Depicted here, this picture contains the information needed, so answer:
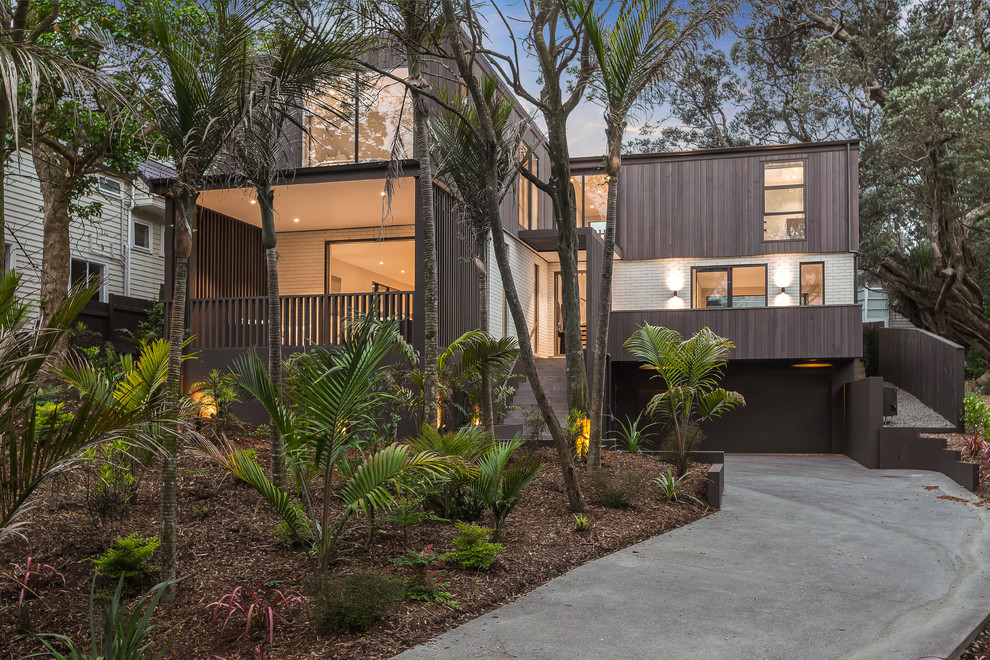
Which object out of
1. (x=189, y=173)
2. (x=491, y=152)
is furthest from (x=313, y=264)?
(x=189, y=173)

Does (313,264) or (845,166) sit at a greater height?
(845,166)

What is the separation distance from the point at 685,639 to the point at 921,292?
2142 centimetres

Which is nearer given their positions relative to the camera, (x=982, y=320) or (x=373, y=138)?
(x=373, y=138)

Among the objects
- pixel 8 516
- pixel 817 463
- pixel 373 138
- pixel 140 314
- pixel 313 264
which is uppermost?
pixel 373 138

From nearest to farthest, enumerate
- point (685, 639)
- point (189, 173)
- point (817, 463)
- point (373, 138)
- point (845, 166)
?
point (685, 639)
point (189, 173)
point (373, 138)
point (817, 463)
point (845, 166)

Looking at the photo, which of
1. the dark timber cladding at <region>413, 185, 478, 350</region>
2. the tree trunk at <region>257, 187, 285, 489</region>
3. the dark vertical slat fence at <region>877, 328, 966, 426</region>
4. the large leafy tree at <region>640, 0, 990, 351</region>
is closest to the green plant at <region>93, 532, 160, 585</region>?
the tree trunk at <region>257, 187, 285, 489</region>

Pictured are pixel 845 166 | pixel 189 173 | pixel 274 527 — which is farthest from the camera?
pixel 845 166

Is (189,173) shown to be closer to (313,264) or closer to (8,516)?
→ (8,516)

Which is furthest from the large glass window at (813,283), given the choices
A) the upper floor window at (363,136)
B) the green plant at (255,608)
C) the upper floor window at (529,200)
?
the green plant at (255,608)

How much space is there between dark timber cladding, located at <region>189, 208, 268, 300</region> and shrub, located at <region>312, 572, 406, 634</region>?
1037cm

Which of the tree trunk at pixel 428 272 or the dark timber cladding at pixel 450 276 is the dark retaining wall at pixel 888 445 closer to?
the dark timber cladding at pixel 450 276

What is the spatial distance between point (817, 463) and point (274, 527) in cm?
1171

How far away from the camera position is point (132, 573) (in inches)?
187

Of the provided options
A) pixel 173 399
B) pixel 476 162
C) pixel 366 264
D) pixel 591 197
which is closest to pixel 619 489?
pixel 476 162
